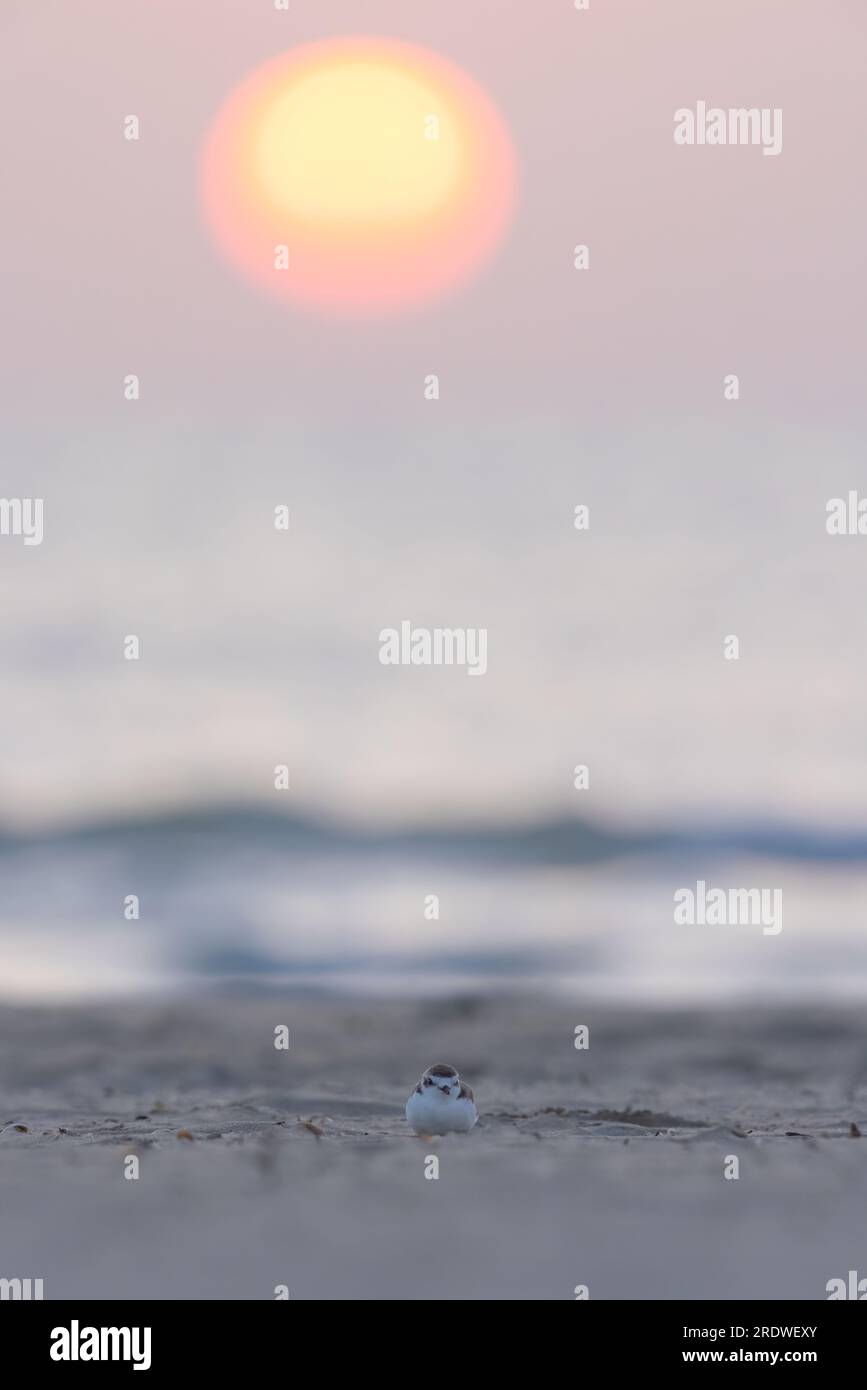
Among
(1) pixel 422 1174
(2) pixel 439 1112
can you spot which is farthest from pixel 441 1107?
(1) pixel 422 1174

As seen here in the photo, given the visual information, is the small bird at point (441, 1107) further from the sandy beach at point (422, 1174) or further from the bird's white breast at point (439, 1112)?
the sandy beach at point (422, 1174)

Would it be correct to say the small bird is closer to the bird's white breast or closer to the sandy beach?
the bird's white breast

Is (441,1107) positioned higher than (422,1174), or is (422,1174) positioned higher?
(441,1107)

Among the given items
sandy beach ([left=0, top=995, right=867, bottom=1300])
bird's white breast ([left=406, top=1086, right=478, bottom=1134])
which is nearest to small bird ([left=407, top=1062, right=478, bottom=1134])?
bird's white breast ([left=406, top=1086, right=478, bottom=1134])

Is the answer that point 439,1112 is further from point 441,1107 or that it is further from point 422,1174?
point 422,1174

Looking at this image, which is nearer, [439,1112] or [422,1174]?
[422,1174]

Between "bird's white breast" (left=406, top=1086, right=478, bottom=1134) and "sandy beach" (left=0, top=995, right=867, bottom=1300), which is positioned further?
"bird's white breast" (left=406, top=1086, right=478, bottom=1134)
